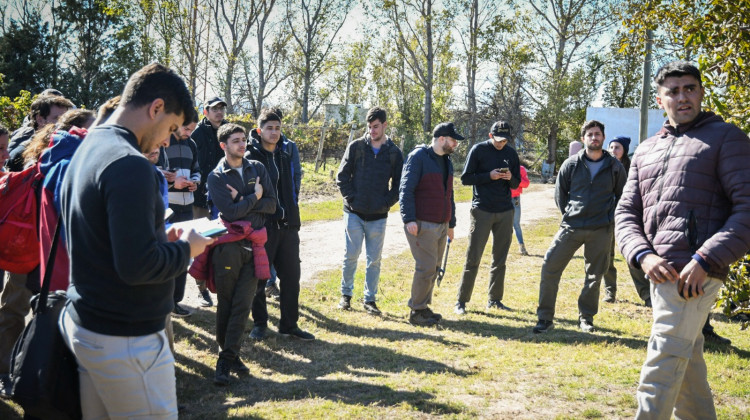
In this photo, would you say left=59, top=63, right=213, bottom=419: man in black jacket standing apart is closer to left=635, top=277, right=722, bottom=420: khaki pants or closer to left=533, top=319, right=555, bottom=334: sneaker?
left=635, top=277, right=722, bottom=420: khaki pants

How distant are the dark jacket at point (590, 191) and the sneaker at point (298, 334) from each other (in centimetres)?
298

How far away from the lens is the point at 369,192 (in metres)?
7.29

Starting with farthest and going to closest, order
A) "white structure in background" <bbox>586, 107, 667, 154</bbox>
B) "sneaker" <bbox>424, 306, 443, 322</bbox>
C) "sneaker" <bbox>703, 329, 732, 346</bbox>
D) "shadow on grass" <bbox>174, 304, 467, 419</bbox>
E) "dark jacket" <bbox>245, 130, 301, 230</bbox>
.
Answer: "white structure in background" <bbox>586, 107, 667, 154</bbox> → "sneaker" <bbox>424, 306, 443, 322</bbox> → "sneaker" <bbox>703, 329, 732, 346</bbox> → "dark jacket" <bbox>245, 130, 301, 230</bbox> → "shadow on grass" <bbox>174, 304, 467, 419</bbox>

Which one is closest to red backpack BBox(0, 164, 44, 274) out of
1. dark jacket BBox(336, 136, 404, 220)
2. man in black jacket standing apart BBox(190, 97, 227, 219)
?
man in black jacket standing apart BBox(190, 97, 227, 219)

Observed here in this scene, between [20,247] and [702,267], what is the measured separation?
4144mm

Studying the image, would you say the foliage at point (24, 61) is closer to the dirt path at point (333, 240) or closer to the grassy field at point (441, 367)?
the dirt path at point (333, 240)

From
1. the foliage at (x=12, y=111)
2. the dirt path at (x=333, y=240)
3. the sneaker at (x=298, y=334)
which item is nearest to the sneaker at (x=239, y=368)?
the sneaker at (x=298, y=334)

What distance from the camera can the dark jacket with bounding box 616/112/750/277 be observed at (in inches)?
126

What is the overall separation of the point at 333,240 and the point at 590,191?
262 inches

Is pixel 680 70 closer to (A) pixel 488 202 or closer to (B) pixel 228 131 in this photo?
(B) pixel 228 131

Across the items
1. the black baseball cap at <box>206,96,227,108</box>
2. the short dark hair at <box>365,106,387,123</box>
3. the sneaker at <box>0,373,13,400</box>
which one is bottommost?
the sneaker at <box>0,373,13,400</box>

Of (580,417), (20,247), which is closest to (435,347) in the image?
(580,417)

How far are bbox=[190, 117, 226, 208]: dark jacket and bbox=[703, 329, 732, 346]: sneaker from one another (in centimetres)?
565

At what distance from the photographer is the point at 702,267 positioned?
317 centimetres
